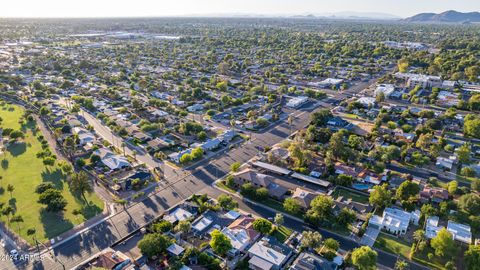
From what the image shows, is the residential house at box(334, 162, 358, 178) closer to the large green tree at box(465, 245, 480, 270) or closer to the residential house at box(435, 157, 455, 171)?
the residential house at box(435, 157, 455, 171)

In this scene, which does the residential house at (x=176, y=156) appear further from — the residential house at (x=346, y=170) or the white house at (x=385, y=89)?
the white house at (x=385, y=89)

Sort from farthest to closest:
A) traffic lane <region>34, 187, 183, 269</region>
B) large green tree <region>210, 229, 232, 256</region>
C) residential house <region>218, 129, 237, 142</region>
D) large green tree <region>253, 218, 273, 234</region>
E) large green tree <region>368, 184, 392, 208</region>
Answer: residential house <region>218, 129, 237, 142</region> < large green tree <region>368, 184, 392, 208</region> < large green tree <region>253, 218, 273, 234</region> < traffic lane <region>34, 187, 183, 269</region> < large green tree <region>210, 229, 232, 256</region>

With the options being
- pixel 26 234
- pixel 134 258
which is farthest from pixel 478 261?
pixel 26 234

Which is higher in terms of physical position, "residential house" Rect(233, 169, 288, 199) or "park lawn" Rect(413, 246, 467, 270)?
"residential house" Rect(233, 169, 288, 199)

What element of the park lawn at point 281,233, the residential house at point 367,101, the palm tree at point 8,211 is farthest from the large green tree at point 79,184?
the residential house at point 367,101

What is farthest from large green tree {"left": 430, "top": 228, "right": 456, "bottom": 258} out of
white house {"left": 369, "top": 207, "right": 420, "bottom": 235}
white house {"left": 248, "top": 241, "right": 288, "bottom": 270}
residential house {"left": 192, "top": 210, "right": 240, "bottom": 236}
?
residential house {"left": 192, "top": 210, "right": 240, "bottom": 236}

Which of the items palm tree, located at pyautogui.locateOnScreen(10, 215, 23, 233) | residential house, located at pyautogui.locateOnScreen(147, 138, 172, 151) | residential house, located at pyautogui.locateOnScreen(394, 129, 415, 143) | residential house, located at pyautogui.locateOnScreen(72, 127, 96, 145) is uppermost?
residential house, located at pyautogui.locateOnScreen(72, 127, 96, 145)

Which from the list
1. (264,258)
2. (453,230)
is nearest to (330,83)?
(453,230)
